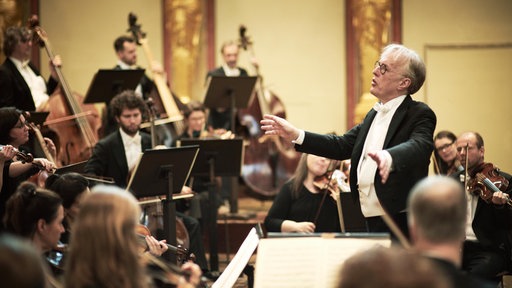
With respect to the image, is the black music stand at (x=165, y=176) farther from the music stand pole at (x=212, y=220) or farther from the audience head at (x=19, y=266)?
the audience head at (x=19, y=266)

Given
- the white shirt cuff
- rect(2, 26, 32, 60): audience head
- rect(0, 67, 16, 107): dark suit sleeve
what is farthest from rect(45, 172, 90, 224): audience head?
rect(2, 26, 32, 60): audience head

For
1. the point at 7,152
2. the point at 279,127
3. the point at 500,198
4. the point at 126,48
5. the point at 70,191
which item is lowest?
the point at 500,198

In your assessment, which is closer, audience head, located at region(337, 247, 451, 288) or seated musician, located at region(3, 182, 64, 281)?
audience head, located at region(337, 247, 451, 288)

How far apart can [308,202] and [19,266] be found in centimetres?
336

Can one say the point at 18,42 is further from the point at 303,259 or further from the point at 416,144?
the point at 303,259

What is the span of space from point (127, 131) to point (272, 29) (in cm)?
362

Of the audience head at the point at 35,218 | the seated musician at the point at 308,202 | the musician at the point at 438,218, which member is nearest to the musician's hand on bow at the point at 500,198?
the seated musician at the point at 308,202

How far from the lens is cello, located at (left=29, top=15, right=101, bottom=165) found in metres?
6.21

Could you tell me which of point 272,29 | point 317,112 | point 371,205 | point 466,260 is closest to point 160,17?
point 272,29

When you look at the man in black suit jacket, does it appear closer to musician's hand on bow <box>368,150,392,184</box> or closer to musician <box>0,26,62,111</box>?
musician <box>0,26,62,111</box>

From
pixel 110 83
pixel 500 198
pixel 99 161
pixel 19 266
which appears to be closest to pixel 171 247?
pixel 99 161

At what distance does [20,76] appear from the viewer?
6070 mm

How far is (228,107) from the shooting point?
7090mm

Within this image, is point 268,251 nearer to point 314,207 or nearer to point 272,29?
point 314,207
